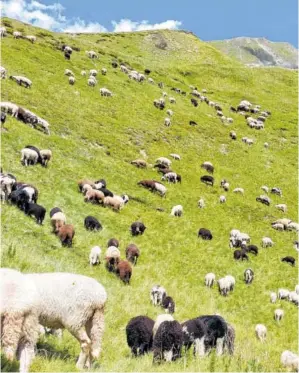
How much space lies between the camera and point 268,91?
88312mm

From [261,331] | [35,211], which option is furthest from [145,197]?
[261,331]

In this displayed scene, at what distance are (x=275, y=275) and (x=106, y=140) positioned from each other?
67.6ft

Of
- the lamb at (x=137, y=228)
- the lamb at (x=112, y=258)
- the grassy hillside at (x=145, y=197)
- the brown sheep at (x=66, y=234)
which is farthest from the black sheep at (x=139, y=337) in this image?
the lamb at (x=137, y=228)

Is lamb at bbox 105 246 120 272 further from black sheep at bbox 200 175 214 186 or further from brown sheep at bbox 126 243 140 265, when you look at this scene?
black sheep at bbox 200 175 214 186

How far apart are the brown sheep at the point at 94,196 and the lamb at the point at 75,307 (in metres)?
18.3

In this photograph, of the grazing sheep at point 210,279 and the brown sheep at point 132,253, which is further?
the grazing sheep at point 210,279

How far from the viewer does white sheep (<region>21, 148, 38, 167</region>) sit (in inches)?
1057

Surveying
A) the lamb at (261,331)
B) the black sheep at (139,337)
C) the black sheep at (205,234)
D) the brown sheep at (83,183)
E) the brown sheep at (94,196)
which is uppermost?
the brown sheep at (83,183)

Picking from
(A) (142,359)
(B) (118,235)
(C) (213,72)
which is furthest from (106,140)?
(C) (213,72)

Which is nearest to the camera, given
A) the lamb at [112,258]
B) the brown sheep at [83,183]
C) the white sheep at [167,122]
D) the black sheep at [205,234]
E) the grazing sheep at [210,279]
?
the lamb at [112,258]

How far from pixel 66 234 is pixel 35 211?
6.39 ft

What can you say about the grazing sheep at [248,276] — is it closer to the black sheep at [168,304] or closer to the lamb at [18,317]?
the black sheep at [168,304]

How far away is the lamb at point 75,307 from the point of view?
8.09 meters

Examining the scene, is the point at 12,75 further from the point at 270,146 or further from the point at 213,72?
the point at 213,72
